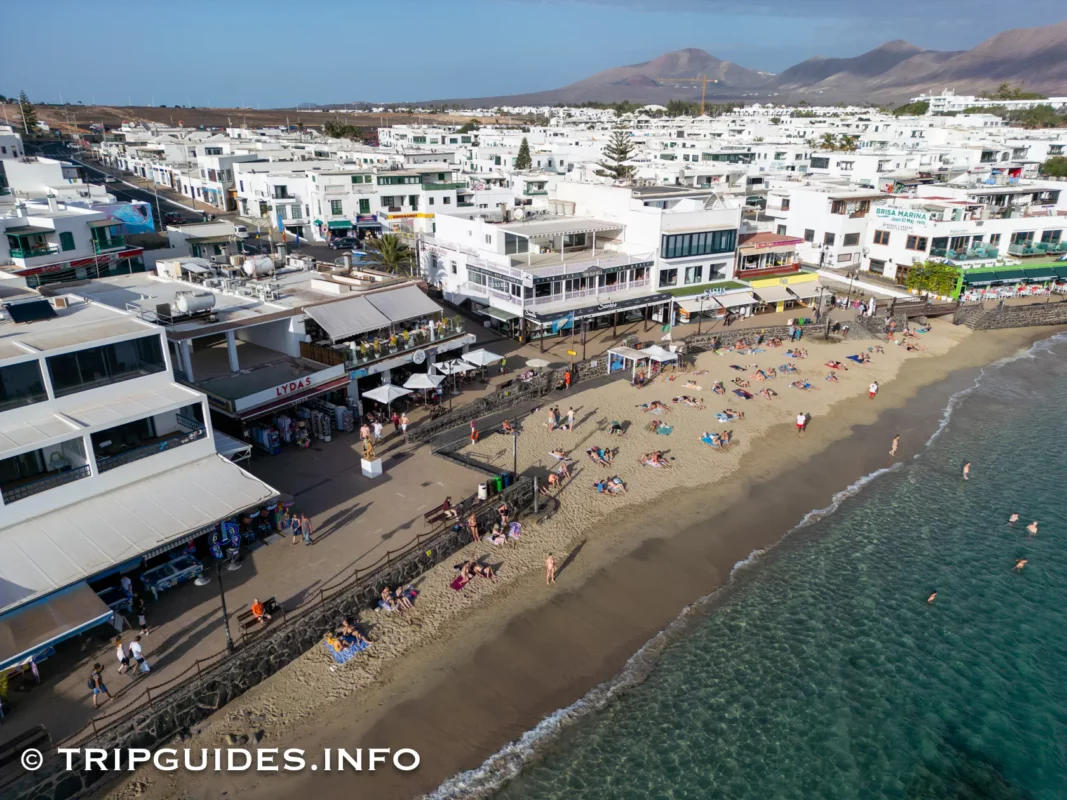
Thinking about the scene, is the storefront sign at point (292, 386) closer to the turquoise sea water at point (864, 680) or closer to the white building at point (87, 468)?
the white building at point (87, 468)

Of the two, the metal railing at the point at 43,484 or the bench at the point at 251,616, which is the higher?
the metal railing at the point at 43,484

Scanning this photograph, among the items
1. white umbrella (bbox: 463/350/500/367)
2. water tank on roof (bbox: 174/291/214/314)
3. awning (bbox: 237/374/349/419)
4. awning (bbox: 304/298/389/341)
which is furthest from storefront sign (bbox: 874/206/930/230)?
water tank on roof (bbox: 174/291/214/314)

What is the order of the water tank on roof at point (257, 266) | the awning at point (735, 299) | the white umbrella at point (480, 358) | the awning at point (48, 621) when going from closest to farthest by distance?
the awning at point (48, 621) < the white umbrella at point (480, 358) < the water tank on roof at point (257, 266) < the awning at point (735, 299)

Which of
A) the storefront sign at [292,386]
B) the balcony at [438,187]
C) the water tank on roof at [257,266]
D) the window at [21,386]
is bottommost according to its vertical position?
the storefront sign at [292,386]

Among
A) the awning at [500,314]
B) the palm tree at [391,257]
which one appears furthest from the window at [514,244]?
the palm tree at [391,257]

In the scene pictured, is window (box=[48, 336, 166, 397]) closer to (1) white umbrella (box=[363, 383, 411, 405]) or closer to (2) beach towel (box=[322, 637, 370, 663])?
(1) white umbrella (box=[363, 383, 411, 405])

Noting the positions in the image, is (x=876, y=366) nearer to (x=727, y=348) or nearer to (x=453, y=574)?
(x=727, y=348)
